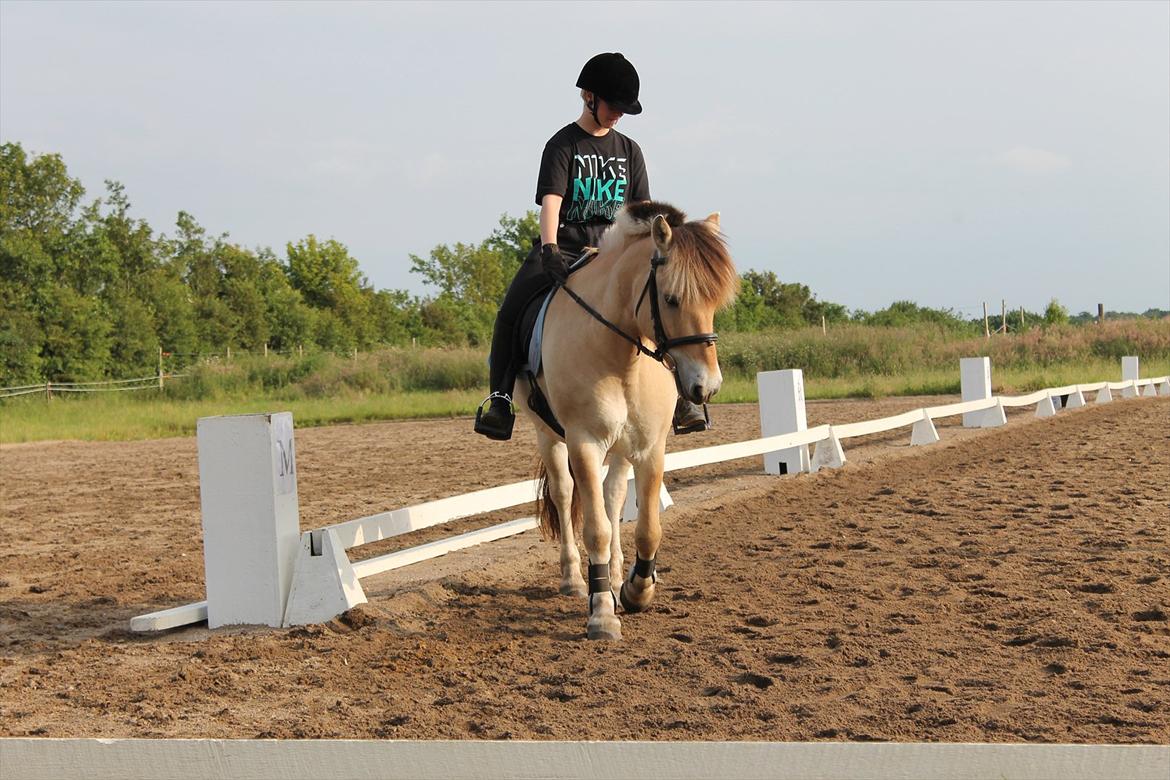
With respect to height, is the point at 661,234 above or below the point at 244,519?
above

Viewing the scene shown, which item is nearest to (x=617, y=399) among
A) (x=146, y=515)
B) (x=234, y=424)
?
(x=234, y=424)

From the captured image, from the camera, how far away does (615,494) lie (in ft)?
18.3

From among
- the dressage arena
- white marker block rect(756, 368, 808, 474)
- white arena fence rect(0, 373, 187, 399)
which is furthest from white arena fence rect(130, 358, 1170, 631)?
white arena fence rect(0, 373, 187, 399)

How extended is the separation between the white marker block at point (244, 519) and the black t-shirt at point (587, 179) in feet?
5.96

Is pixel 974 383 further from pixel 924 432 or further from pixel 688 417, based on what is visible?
pixel 688 417

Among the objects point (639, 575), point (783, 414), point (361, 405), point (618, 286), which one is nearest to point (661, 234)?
point (618, 286)

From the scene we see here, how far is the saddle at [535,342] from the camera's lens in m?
5.40

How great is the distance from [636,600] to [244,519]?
195cm

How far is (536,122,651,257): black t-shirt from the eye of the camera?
5512 millimetres

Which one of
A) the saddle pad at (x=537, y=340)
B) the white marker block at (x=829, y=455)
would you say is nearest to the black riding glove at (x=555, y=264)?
the saddle pad at (x=537, y=340)

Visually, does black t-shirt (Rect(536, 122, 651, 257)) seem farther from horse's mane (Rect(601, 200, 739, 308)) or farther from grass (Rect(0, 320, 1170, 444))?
grass (Rect(0, 320, 1170, 444))

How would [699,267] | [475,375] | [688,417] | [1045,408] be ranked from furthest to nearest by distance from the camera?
[475,375] < [1045,408] < [688,417] < [699,267]

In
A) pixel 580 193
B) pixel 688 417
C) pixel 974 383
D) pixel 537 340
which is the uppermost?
pixel 580 193

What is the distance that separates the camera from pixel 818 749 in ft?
6.48
